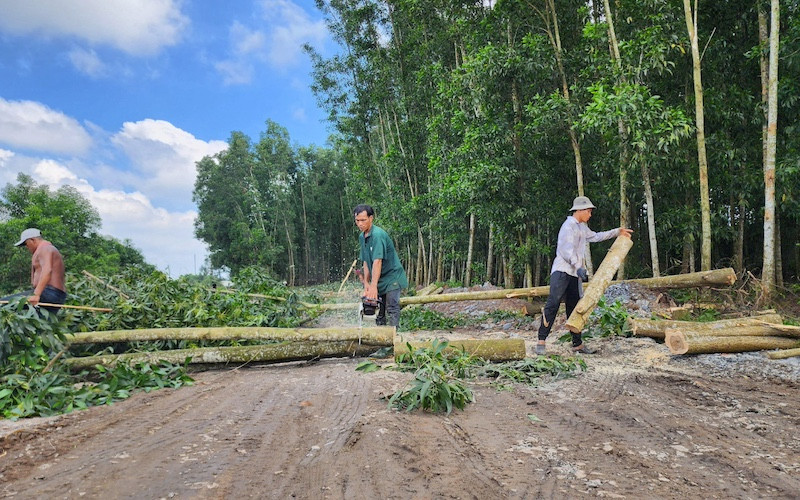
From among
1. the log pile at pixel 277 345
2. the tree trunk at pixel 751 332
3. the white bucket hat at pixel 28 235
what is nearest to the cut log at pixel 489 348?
the log pile at pixel 277 345

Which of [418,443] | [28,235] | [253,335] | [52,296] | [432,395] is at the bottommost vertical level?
[418,443]

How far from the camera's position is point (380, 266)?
6.03 meters

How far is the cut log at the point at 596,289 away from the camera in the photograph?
5.94 metres

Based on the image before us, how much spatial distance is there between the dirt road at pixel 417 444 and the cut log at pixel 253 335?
1.02 metres

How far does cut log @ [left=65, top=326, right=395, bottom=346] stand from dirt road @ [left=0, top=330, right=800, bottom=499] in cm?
102

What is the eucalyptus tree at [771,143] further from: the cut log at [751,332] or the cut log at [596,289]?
the cut log at [596,289]

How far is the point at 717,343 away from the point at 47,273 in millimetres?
8382

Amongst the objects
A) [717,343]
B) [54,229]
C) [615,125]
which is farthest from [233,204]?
[717,343]

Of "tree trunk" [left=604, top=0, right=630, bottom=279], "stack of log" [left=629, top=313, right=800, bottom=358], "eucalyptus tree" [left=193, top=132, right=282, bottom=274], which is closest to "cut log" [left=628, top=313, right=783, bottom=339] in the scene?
"stack of log" [left=629, top=313, right=800, bottom=358]

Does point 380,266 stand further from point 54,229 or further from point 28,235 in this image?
point 54,229

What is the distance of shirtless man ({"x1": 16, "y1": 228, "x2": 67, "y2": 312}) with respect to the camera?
603cm

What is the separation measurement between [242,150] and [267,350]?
4684cm

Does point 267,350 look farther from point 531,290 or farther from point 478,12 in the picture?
point 478,12

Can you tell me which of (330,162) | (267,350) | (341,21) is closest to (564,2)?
(267,350)
